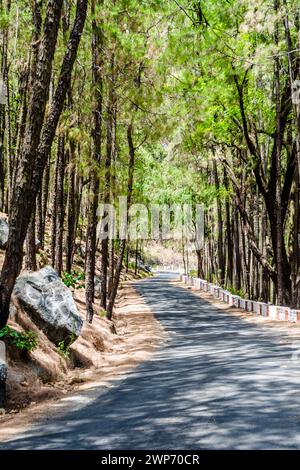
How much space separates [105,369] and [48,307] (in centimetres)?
208

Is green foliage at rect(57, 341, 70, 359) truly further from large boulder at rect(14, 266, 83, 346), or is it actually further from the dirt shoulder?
the dirt shoulder

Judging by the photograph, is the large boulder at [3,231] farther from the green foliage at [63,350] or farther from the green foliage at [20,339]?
the green foliage at [20,339]

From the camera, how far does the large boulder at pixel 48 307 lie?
1216 centimetres

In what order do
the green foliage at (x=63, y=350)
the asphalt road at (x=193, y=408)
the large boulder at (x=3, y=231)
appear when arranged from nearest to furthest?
the asphalt road at (x=193, y=408), the green foliage at (x=63, y=350), the large boulder at (x=3, y=231)

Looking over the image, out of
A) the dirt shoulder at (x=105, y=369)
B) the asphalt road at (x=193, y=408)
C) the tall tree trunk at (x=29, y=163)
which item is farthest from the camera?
the tall tree trunk at (x=29, y=163)

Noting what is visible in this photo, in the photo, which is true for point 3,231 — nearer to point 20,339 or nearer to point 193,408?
point 20,339

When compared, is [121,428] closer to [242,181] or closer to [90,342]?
[90,342]

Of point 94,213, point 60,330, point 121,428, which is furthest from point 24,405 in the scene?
point 94,213

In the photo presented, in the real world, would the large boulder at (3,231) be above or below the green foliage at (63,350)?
above

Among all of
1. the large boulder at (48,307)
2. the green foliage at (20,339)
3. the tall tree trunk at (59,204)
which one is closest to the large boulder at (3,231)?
the tall tree trunk at (59,204)

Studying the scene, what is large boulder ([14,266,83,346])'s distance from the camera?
12.2m

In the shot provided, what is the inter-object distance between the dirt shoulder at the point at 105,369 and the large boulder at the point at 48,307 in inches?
37.9

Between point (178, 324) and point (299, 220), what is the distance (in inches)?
277

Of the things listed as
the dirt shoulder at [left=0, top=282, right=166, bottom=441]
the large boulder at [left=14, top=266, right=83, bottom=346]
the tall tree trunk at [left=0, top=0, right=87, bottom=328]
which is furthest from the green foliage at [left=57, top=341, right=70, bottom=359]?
the tall tree trunk at [left=0, top=0, right=87, bottom=328]
